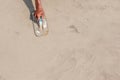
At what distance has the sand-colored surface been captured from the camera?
3770mm

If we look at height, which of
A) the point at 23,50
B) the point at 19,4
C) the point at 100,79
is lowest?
the point at 100,79

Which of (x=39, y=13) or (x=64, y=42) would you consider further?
(x=39, y=13)

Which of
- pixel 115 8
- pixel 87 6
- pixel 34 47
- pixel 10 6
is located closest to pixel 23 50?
pixel 34 47

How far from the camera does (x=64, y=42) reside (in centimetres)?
405

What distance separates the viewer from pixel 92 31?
414 centimetres

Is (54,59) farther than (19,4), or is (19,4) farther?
(19,4)

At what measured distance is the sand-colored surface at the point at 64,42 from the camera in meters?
3.77

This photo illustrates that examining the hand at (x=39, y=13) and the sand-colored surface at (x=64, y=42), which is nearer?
the sand-colored surface at (x=64, y=42)

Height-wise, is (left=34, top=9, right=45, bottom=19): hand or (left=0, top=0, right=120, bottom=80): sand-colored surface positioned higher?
(left=34, top=9, right=45, bottom=19): hand

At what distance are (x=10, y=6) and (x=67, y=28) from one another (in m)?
0.89

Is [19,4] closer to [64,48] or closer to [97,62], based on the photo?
[64,48]

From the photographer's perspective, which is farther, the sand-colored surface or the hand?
the hand

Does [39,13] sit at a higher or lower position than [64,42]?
higher

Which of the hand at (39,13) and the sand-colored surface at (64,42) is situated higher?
the hand at (39,13)
